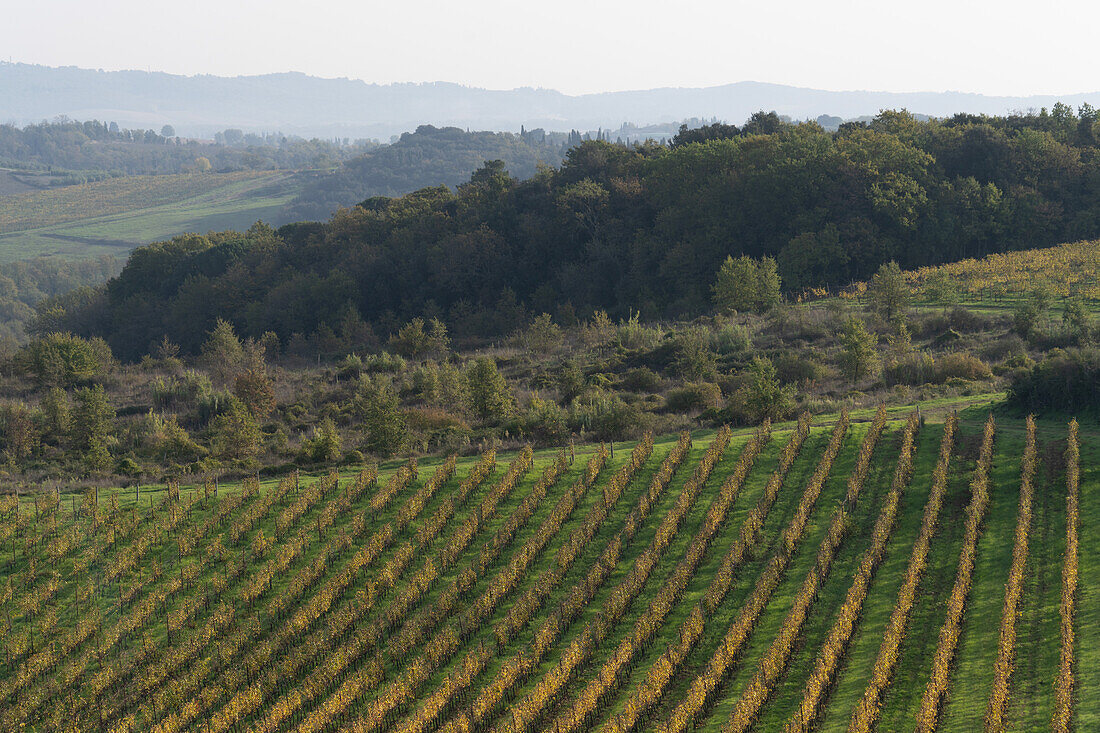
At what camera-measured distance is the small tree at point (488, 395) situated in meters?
42.0

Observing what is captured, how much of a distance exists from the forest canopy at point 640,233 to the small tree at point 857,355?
1285 inches

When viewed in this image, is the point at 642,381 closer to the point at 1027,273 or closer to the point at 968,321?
the point at 968,321

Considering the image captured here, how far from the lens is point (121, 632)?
22641 millimetres

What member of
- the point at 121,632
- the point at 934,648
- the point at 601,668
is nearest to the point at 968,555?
the point at 934,648

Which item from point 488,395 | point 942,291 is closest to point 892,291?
point 942,291

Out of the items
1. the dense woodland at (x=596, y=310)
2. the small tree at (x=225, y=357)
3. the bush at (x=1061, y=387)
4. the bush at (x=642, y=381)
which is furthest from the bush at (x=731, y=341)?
the small tree at (x=225, y=357)

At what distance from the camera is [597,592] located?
22938 millimetres

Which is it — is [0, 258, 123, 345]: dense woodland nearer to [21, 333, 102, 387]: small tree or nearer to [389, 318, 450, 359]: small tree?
[21, 333, 102, 387]: small tree

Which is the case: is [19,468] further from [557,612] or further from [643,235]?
[643,235]

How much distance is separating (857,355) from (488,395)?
16.5 m

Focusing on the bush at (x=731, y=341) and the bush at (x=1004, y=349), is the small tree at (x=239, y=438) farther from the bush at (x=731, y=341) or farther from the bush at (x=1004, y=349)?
the bush at (x=1004, y=349)

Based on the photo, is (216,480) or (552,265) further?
(552,265)

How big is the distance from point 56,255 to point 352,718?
188m

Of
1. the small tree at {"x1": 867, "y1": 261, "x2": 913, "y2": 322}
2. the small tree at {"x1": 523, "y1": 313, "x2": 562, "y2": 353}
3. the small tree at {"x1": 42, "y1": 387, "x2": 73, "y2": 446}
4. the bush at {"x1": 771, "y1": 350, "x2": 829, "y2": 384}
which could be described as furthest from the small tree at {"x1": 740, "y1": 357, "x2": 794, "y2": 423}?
the small tree at {"x1": 42, "y1": 387, "x2": 73, "y2": 446}
